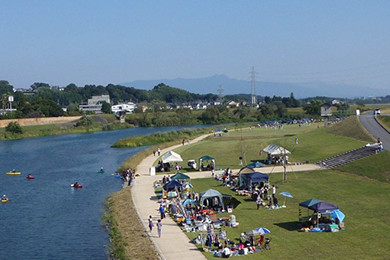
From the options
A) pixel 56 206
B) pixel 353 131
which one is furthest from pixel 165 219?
pixel 353 131

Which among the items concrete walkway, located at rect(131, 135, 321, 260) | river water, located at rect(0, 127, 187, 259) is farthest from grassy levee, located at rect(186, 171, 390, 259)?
river water, located at rect(0, 127, 187, 259)

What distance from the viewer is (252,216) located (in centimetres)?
3212

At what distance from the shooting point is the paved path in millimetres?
54800

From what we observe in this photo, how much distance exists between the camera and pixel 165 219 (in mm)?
32656

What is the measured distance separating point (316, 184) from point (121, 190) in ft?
56.2

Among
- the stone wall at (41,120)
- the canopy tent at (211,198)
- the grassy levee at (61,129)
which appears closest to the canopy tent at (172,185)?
the canopy tent at (211,198)

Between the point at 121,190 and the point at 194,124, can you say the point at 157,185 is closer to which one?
the point at 121,190

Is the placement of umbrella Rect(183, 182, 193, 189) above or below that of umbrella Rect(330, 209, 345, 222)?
below

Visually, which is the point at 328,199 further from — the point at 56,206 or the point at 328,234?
the point at 56,206

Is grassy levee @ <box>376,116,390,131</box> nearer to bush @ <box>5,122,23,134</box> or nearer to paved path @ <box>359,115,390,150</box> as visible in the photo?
paved path @ <box>359,115,390,150</box>

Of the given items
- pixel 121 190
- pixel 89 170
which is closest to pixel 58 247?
pixel 121 190

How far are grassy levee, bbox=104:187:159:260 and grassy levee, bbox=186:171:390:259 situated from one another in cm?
294

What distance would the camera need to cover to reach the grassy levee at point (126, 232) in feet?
87.6

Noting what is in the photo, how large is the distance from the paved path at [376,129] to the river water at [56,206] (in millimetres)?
29005
